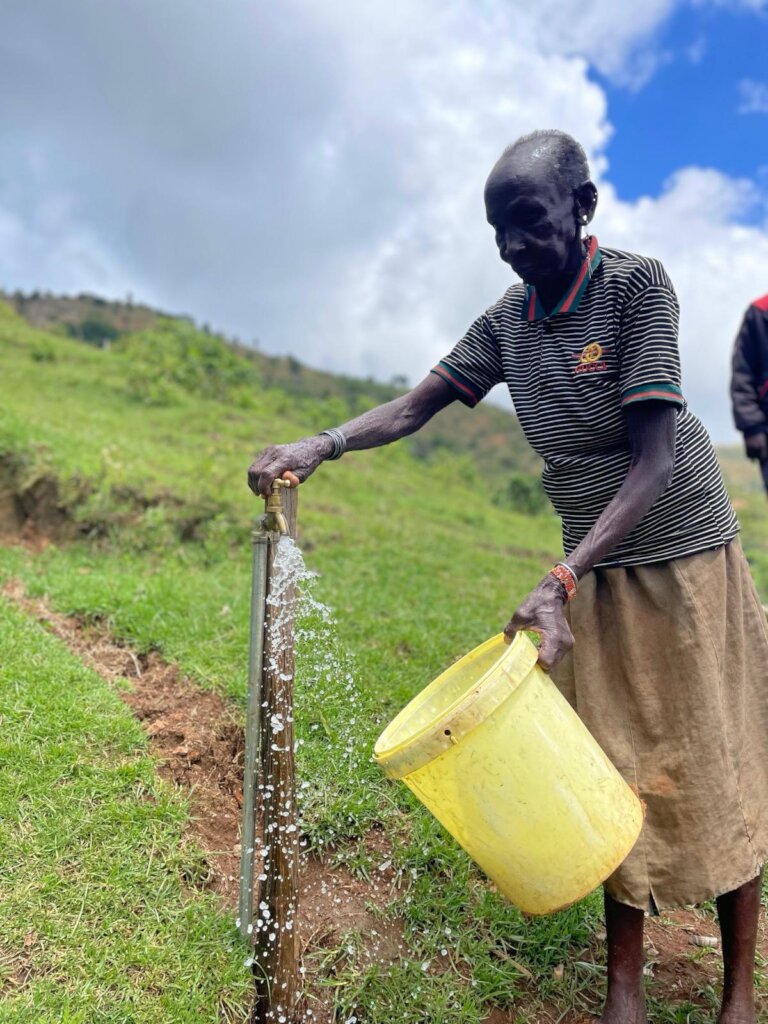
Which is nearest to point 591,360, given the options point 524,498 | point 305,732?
point 305,732

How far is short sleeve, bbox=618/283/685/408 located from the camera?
180 centimetres

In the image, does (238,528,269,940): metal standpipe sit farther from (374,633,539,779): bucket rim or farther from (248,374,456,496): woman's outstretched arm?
(374,633,539,779): bucket rim

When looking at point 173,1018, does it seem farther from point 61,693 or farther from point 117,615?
point 117,615

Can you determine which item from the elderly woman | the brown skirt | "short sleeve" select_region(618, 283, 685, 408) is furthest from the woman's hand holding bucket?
"short sleeve" select_region(618, 283, 685, 408)

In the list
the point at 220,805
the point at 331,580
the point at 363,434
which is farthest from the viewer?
the point at 331,580

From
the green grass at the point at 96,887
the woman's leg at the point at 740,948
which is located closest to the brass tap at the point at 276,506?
the green grass at the point at 96,887

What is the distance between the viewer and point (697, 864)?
6.45ft

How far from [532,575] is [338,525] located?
61.8 inches

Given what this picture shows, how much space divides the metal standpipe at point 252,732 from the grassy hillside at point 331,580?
1.05 feet

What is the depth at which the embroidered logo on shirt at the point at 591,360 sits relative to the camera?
6.28 feet

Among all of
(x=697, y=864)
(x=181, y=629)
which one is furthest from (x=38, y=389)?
(x=697, y=864)

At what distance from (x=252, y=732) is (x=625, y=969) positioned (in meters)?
1.10

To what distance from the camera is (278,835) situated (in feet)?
7.05

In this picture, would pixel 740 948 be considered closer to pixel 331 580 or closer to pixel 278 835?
pixel 278 835
